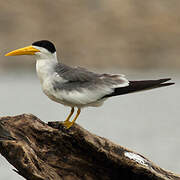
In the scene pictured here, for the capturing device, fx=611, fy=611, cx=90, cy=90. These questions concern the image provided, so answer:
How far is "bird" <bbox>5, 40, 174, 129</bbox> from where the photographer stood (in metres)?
6.82

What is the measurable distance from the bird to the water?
4.46 metres

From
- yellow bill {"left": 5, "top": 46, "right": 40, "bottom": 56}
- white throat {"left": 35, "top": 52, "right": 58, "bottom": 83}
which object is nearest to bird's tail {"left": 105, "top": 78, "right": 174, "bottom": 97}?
white throat {"left": 35, "top": 52, "right": 58, "bottom": 83}

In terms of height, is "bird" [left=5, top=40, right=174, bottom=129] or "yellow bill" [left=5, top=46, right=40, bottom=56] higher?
"yellow bill" [left=5, top=46, right=40, bottom=56]

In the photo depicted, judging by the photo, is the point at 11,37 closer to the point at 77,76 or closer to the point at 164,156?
the point at 164,156

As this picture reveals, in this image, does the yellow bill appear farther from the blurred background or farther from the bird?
the blurred background

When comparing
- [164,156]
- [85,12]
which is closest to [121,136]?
[164,156]

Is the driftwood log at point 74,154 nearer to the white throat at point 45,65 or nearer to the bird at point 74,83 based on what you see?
the bird at point 74,83

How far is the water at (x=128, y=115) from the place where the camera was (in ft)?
41.5

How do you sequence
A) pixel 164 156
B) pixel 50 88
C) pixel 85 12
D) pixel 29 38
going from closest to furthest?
1. pixel 50 88
2. pixel 164 156
3. pixel 29 38
4. pixel 85 12

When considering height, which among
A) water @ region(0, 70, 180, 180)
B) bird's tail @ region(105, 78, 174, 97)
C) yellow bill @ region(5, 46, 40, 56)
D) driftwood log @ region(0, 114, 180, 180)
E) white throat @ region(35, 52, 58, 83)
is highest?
yellow bill @ region(5, 46, 40, 56)

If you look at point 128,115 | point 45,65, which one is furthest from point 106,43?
point 45,65

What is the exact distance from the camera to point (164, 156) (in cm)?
1209

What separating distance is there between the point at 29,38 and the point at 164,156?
748cm

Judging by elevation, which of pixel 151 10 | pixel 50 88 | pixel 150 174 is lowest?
pixel 150 174
